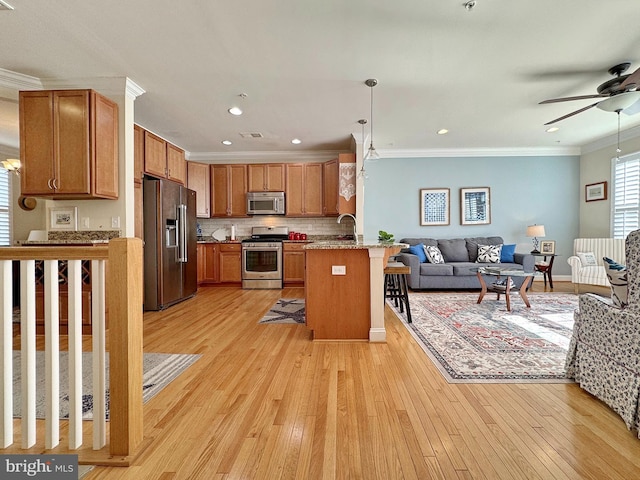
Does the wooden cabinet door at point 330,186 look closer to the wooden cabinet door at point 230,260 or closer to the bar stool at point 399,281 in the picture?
the wooden cabinet door at point 230,260

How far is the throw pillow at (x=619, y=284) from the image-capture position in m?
1.62

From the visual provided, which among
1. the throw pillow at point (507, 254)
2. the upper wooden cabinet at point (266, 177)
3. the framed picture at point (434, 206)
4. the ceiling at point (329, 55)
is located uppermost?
the ceiling at point (329, 55)

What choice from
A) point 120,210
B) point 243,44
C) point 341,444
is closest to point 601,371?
point 341,444

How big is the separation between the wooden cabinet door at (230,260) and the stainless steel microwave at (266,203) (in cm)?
79

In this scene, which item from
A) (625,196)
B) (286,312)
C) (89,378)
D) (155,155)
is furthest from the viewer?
(625,196)

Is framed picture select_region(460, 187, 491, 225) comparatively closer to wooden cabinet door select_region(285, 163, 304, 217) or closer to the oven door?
wooden cabinet door select_region(285, 163, 304, 217)

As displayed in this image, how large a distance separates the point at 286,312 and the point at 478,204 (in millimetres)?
4513

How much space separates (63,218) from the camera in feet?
10.7

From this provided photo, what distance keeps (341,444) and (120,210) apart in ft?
10.6

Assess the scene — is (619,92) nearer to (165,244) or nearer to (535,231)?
(535,231)

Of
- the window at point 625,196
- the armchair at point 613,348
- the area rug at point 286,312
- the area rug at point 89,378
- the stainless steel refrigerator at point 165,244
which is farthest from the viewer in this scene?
the window at point 625,196

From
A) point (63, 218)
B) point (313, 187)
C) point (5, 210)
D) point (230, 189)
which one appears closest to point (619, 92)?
point (313, 187)

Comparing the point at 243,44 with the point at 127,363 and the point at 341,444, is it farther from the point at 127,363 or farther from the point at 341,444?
the point at 341,444

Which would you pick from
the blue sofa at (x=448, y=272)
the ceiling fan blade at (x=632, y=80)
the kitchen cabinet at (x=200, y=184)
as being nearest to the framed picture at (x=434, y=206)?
the blue sofa at (x=448, y=272)
